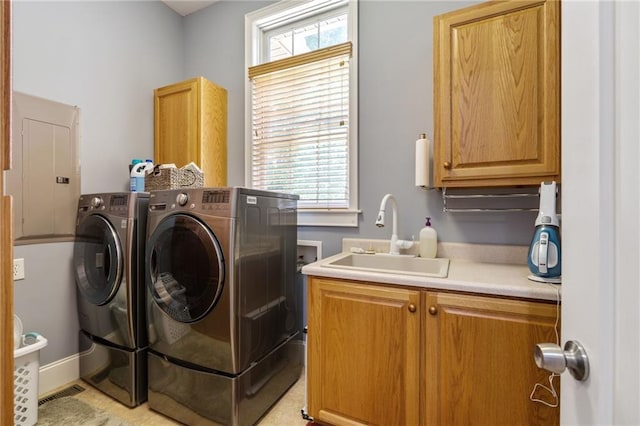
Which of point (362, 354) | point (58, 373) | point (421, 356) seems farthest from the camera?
point (58, 373)

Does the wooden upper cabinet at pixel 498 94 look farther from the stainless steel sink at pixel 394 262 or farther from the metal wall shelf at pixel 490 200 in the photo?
the stainless steel sink at pixel 394 262

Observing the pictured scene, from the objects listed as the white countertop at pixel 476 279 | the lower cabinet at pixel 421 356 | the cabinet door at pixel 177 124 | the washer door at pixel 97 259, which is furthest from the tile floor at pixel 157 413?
the cabinet door at pixel 177 124

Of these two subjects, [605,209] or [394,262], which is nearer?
[605,209]

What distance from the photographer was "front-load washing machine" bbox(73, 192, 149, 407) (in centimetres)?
169

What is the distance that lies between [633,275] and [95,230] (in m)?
2.38

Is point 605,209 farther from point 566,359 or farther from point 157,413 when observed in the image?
point 157,413

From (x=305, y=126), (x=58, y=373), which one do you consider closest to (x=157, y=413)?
(x=58, y=373)

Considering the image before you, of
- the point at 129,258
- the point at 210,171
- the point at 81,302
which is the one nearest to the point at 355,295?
the point at 129,258

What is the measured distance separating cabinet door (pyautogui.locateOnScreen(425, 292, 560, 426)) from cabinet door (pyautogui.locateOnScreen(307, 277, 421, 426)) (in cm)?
8

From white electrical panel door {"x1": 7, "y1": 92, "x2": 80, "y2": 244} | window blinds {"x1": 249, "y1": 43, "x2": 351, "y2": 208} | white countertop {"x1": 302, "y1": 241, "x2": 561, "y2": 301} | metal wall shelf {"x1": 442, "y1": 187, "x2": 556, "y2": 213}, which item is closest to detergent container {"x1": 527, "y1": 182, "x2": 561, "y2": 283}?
white countertop {"x1": 302, "y1": 241, "x2": 561, "y2": 301}

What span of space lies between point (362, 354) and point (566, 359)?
98 centimetres

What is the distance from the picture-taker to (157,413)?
1643 mm

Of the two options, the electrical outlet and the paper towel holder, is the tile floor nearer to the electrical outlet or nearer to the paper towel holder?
the electrical outlet

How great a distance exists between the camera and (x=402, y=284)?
1.24m
